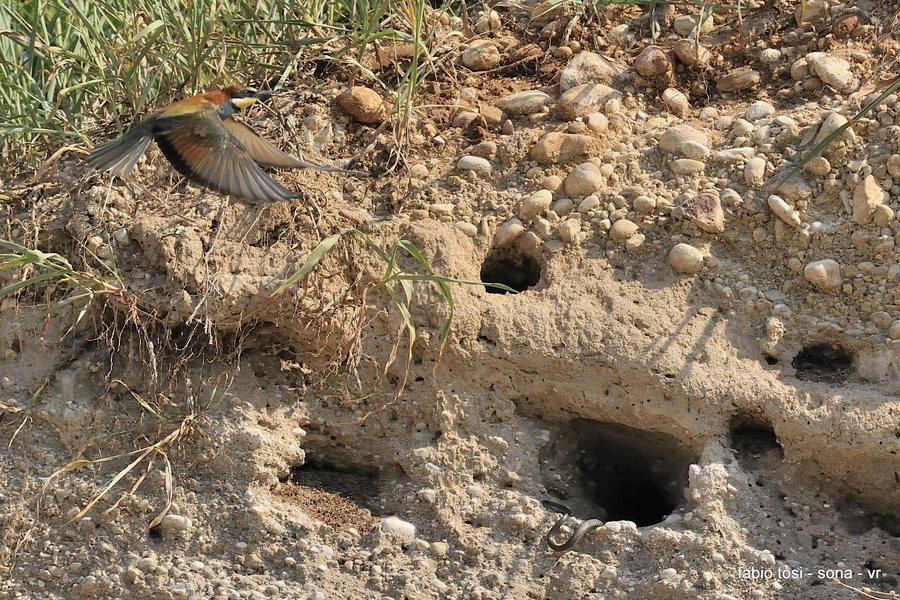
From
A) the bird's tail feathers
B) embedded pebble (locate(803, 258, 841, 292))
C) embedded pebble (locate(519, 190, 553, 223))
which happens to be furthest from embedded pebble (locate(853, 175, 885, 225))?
the bird's tail feathers

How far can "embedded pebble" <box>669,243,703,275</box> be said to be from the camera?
284 centimetres

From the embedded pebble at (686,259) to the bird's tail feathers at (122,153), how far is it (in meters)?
1.24

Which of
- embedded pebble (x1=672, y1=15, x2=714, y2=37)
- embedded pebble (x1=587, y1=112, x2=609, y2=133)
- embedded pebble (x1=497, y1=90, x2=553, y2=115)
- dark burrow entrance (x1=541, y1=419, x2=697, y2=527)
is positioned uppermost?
embedded pebble (x1=672, y1=15, x2=714, y2=37)

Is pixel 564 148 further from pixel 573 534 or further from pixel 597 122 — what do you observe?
pixel 573 534

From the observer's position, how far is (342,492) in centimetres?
280

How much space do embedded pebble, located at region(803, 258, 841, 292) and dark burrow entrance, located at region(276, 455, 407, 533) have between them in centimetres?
104

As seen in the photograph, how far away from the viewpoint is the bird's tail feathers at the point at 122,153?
2.75 m

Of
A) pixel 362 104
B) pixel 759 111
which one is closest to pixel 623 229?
pixel 759 111

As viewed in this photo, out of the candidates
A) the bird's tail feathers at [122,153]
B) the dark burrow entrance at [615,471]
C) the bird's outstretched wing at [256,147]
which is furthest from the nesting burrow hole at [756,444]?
the bird's tail feathers at [122,153]

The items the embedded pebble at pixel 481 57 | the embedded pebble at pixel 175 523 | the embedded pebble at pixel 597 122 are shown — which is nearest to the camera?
the embedded pebble at pixel 175 523

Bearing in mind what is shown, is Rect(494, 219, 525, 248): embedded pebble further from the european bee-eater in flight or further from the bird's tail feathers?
the bird's tail feathers

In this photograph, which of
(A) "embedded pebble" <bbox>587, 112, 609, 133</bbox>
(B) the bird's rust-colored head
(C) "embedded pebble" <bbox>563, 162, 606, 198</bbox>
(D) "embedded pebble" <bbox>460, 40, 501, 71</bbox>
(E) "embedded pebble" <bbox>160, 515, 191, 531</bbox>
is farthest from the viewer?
(D) "embedded pebble" <bbox>460, 40, 501, 71</bbox>

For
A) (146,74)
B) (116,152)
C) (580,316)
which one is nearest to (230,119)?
(116,152)

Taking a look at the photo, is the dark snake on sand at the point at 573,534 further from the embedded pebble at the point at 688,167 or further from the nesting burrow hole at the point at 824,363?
the embedded pebble at the point at 688,167
